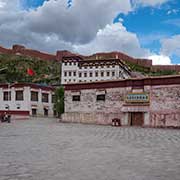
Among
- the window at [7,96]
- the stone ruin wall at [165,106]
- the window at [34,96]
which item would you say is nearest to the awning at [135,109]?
the stone ruin wall at [165,106]

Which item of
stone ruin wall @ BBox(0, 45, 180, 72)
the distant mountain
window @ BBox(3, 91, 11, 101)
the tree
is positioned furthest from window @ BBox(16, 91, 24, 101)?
stone ruin wall @ BBox(0, 45, 180, 72)

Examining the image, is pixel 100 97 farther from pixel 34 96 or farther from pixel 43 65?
pixel 43 65

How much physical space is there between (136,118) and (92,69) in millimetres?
53549

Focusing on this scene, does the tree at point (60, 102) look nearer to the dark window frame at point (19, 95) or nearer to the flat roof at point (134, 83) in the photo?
the dark window frame at point (19, 95)

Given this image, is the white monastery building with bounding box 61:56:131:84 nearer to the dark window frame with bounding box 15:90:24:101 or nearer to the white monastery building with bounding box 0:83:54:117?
the white monastery building with bounding box 0:83:54:117

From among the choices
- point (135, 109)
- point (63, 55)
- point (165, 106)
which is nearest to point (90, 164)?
point (165, 106)

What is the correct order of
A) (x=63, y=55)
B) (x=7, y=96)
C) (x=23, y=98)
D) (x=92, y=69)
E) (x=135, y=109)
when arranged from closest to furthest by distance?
(x=135, y=109), (x=23, y=98), (x=7, y=96), (x=92, y=69), (x=63, y=55)

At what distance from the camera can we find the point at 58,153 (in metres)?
10.8

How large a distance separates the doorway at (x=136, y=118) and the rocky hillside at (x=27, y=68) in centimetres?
6527

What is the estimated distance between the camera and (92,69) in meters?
80.2

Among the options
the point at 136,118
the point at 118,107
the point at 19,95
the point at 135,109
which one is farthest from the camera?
the point at 19,95

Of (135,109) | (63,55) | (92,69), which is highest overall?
(63,55)

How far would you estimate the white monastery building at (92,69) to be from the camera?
7788 cm

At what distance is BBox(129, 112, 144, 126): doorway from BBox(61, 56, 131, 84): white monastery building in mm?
48533
